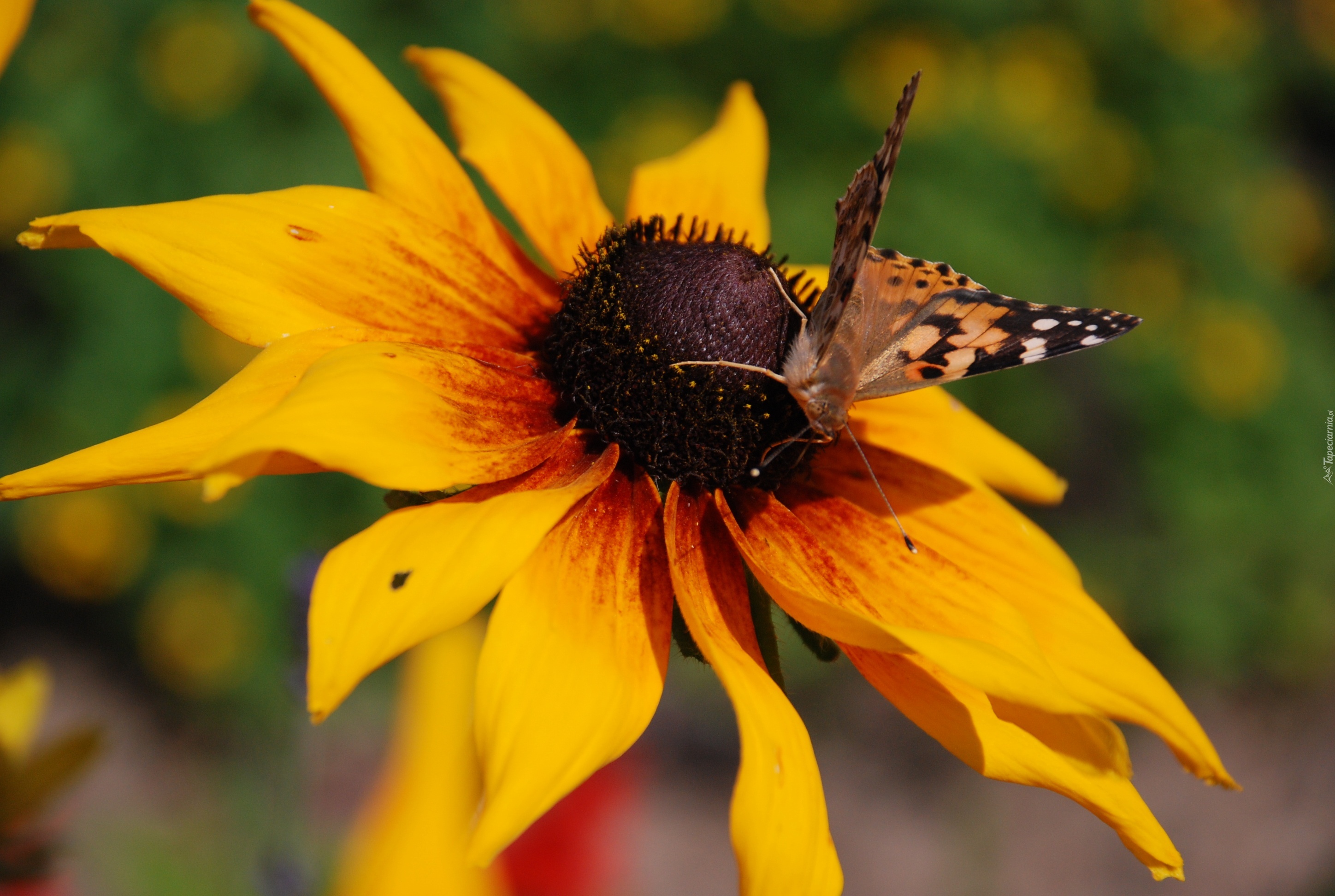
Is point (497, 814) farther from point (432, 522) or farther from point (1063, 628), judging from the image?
point (1063, 628)

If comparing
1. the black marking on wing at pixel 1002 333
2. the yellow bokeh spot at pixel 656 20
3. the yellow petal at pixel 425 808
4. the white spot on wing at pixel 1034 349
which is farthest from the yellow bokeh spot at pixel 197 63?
the yellow petal at pixel 425 808

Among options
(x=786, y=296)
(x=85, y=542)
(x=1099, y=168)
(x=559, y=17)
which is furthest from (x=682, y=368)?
(x=1099, y=168)

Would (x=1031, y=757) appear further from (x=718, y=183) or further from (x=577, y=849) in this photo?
(x=577, y=849)

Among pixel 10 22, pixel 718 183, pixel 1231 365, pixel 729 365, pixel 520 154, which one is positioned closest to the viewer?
pixel 10 22

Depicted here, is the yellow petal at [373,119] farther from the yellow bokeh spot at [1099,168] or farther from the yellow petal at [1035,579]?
the yellow bokeh spot at [1099,168]

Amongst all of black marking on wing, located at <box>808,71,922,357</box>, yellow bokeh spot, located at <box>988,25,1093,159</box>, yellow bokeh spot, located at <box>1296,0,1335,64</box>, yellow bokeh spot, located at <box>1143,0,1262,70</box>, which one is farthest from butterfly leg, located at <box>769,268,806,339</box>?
yellow bokeh spot, located at <box>1296,0,1335,64</box>

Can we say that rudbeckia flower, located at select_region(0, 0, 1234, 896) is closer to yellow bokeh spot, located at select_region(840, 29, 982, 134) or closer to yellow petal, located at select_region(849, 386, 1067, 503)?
yellow petal, located at select_region(849, 386, 1067, 503)
